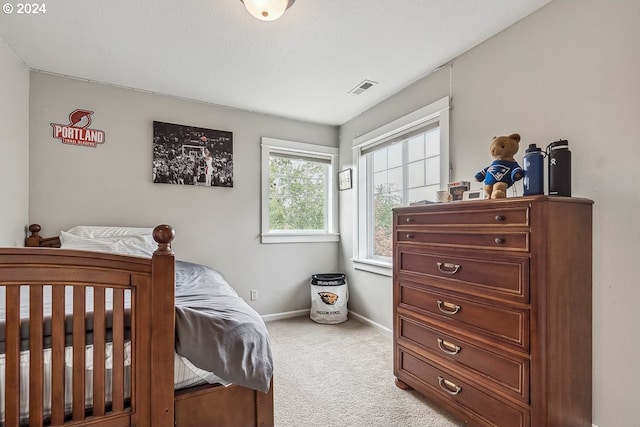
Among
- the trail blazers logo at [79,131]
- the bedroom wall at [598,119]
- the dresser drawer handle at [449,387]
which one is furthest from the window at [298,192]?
the dresser drawer handle at [449,387]

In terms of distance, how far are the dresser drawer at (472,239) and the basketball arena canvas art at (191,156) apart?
1.99 meters

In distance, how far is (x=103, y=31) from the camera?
76.6 inches

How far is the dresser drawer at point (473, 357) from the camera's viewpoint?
4.46 ft

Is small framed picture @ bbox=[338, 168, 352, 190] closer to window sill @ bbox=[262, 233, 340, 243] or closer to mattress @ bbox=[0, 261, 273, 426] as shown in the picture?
window sill @ bbox=[262, 233, 340, 243]

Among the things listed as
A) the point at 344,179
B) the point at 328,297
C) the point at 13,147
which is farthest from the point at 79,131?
the point at 328,297

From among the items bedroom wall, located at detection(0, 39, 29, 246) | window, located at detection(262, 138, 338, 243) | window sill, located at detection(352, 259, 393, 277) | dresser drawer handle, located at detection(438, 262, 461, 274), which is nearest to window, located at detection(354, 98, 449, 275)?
window sill, located at detection(352, 259, 393, 277)

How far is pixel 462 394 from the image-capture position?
1609 millimetres

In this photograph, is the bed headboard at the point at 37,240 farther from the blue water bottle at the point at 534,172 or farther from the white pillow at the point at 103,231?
the blue water bottle at the point at 534,172

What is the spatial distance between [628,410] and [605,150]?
1.20m

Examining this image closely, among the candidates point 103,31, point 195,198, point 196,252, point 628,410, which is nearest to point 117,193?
point 195,198

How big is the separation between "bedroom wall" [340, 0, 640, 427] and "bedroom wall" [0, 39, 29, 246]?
127 inches

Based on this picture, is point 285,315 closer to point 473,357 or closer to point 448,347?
point 448,347

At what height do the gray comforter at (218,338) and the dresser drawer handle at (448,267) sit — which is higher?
the dresser drawer handle at (448,267)

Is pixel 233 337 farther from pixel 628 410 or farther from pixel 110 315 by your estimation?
pixel 628 410
